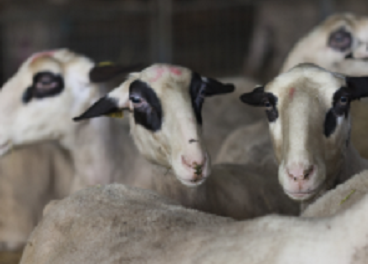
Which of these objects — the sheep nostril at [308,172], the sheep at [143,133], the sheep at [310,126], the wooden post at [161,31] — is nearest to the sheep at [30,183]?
the sheep at [143,133]

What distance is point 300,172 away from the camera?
215 centimetres

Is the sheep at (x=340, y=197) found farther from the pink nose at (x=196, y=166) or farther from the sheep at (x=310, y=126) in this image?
the pink nose at (x=196, y=166)

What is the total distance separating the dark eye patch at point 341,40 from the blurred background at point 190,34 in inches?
157

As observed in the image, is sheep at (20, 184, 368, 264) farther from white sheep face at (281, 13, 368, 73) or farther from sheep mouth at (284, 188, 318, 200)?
white sheep face at (281, 13, 368, 73)

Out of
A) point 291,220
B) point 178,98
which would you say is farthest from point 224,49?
point 291,220

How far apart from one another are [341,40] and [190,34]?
245 inches

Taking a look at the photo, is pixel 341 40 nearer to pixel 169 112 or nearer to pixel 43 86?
pixel 169 112

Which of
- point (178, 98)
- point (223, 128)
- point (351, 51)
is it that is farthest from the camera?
point (223, 128)

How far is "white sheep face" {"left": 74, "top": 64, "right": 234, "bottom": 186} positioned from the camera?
101 inches

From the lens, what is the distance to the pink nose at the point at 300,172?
215 centimetres

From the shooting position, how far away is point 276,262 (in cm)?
122

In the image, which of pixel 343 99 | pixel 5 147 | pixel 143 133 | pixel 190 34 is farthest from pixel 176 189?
pixel 190 34

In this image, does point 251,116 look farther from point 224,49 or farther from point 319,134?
point 224,49

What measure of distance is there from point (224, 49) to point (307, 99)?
6532 millimetres
